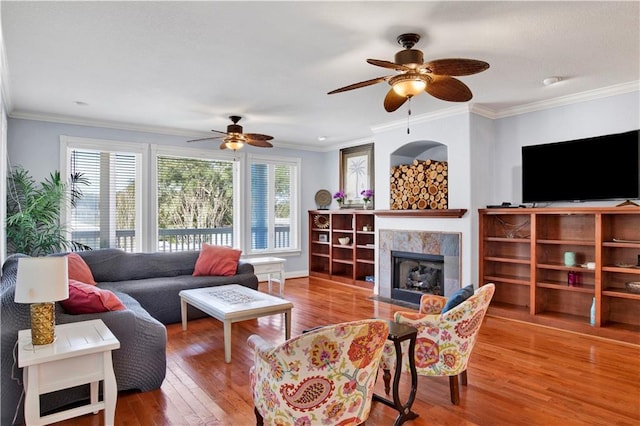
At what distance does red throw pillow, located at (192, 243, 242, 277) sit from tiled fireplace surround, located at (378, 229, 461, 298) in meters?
2.21

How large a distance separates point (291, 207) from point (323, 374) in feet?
19.9

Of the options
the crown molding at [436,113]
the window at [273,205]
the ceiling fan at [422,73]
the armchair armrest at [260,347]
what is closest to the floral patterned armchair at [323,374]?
the armchair armrest at [260,347]

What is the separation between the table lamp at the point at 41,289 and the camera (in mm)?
2223

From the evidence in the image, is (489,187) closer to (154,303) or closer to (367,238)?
(367,238)

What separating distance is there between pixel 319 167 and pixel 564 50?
5300 mm

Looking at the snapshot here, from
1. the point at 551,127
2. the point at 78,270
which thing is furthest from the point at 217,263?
the point at 551,127

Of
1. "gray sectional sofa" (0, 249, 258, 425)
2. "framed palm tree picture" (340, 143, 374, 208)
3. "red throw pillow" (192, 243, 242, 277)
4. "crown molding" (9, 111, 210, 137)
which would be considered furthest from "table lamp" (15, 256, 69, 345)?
"framed palm tree picture" (340, 143, 374, 208)

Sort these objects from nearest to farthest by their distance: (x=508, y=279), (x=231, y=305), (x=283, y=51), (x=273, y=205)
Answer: (x=283, y=51), (x=231, y=305), (x=508, y=279), (x=273, y=205)

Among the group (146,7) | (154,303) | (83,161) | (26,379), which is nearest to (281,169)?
(83,161)

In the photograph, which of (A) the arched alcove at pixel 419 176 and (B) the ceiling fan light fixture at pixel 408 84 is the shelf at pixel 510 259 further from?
(B) the ceiling fan light fixture at pixel 408 84

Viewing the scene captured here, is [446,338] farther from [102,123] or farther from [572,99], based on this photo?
[102,123]

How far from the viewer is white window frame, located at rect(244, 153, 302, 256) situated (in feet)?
23.3

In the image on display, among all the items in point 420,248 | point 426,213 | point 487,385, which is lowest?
point 487,385

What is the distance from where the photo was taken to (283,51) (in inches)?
125
